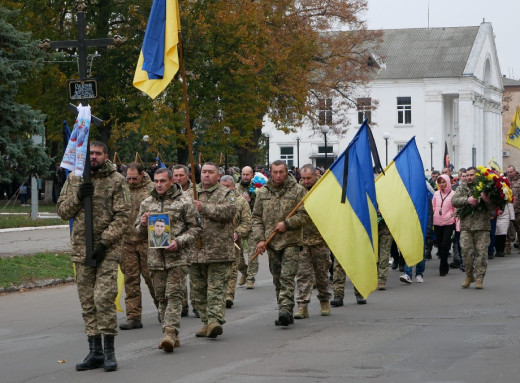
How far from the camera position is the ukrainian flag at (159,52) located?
37.8 feet

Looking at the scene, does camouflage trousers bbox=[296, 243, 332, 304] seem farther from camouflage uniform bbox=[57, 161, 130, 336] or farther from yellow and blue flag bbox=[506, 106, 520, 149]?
yellow and blue flag bbox=[506, 106, 520, 149]

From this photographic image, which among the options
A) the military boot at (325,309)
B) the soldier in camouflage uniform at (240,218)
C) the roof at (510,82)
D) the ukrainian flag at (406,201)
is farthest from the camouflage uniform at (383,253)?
the roof at (510,82)

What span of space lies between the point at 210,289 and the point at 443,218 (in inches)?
378

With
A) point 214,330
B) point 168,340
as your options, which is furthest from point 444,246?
point 168,340

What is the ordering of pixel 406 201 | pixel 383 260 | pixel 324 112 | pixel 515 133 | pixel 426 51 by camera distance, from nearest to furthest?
pixel 383 260 → pixel 406 201 → pixel 515 133 → pixel 324 112 → pixel 426 51

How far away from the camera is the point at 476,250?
1642cm

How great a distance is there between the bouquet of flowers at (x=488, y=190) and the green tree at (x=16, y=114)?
892 centimetres

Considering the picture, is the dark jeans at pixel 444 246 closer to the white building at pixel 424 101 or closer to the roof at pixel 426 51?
the white building at pixel 424 101

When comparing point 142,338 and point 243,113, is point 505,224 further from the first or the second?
point 243,113

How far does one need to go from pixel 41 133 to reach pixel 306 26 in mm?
29669

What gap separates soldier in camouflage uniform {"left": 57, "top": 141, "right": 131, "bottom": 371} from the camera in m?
9.41

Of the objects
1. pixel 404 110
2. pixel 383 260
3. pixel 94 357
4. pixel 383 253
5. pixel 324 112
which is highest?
pixel 404 110

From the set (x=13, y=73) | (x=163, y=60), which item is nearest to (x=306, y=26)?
(x=13, y=73)

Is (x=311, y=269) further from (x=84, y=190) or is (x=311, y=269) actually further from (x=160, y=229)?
(x=84, y=190)
